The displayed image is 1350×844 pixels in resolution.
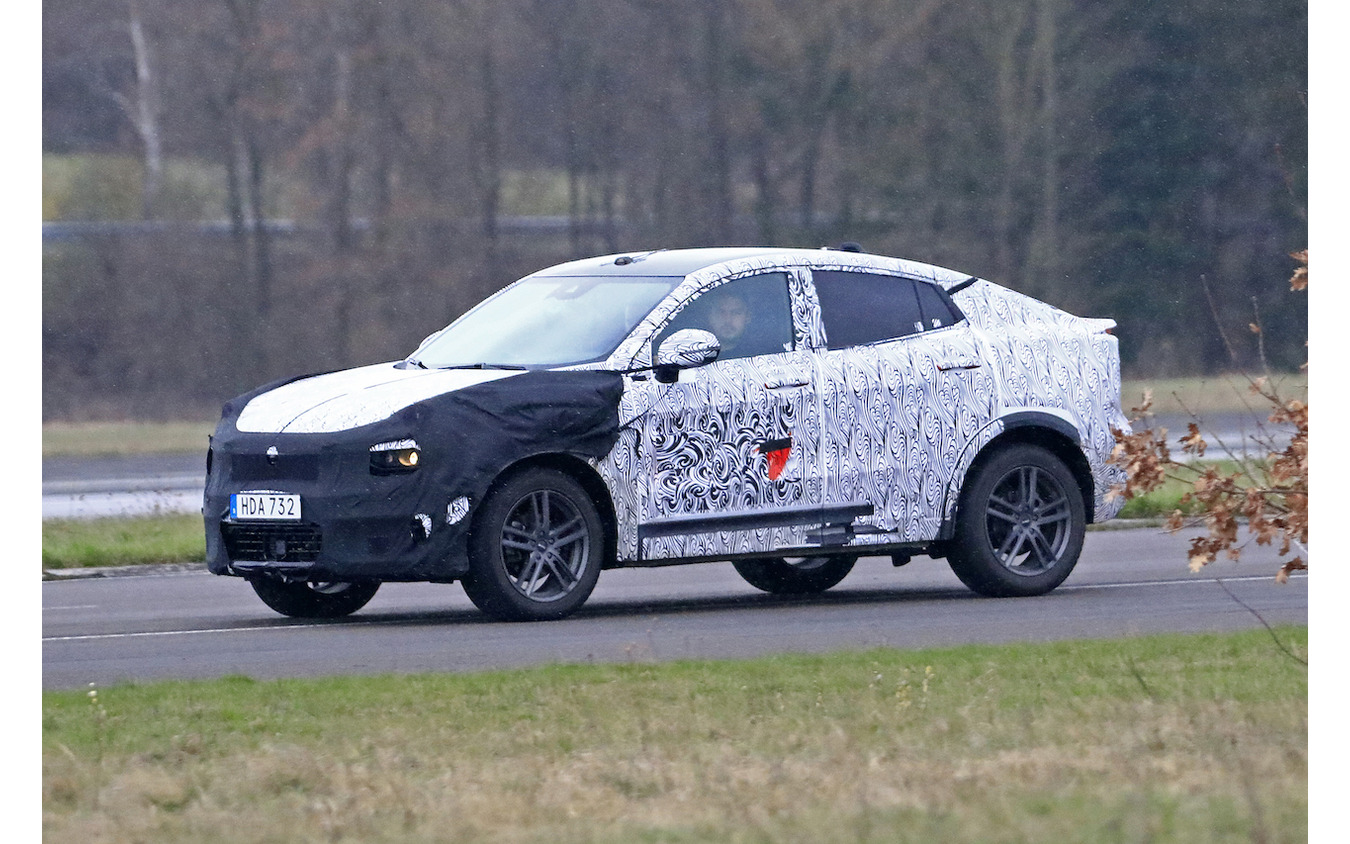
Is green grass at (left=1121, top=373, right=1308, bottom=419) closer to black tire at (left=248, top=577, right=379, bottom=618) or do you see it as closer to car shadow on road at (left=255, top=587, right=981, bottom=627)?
car shadow on road at (left=255, top=587, right=981, bottom=627)

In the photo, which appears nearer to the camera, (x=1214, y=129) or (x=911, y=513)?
(x=911, y=513)

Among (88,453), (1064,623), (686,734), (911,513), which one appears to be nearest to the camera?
(686,734)

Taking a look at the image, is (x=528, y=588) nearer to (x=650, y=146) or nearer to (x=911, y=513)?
(x=911, y=513)

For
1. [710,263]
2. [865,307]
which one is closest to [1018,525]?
[865,307]

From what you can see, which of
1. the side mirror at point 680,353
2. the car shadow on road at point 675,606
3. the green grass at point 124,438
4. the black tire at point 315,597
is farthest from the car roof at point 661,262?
the green grass at point 124,438

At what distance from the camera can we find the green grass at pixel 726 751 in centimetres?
579

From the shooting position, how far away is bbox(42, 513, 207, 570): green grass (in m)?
15.4

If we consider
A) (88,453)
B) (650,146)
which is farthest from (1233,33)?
(88,453)

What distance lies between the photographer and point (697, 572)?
14688 millimetres

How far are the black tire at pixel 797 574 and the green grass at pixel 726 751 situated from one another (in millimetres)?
3411

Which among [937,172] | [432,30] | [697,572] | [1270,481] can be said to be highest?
[432,30]

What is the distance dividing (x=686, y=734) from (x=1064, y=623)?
12.6 feet

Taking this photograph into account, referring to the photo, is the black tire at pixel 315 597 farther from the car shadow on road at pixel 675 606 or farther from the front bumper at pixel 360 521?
the front bumper at pixel 360 521

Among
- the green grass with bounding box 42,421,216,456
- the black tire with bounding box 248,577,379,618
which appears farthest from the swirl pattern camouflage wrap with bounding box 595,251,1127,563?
the green grass with bounding box 42,421,216,456
